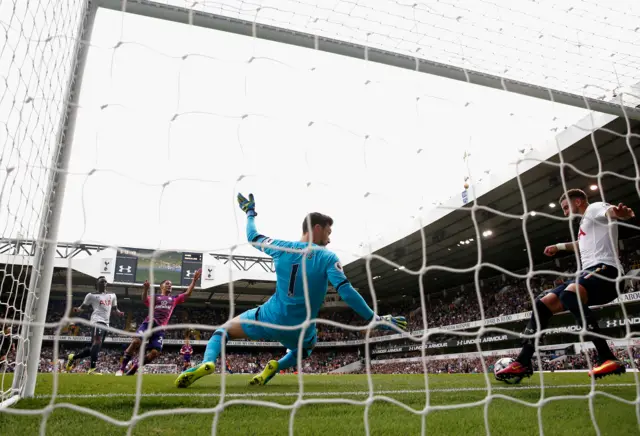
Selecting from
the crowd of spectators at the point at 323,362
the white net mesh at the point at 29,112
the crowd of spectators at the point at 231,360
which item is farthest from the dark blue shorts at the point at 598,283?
the crowd of spectators at the point at 231,360

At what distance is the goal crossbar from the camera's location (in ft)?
10.3

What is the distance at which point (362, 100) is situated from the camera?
3.33m

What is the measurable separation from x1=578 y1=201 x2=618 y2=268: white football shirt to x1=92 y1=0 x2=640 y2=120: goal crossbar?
101 centimetres

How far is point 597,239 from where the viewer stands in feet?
10.7

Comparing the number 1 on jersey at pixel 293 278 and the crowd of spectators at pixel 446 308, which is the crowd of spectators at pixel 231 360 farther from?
the number 1 on jersey at pixel 293 278

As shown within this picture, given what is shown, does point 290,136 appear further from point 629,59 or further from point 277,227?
point 629,59

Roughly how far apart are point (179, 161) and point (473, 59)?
285 centimetres

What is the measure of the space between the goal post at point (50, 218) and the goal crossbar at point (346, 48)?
335 millimetres

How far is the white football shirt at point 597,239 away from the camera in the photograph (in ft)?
10.5

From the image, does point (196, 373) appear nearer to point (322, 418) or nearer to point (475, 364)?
point (322, 418)

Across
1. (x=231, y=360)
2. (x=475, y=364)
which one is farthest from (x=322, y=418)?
(x=231, y=360)

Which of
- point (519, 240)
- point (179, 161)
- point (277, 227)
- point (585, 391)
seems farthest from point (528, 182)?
point (179, 161)

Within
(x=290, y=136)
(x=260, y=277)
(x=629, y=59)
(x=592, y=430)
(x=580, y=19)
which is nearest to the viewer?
(x=592, y=430)

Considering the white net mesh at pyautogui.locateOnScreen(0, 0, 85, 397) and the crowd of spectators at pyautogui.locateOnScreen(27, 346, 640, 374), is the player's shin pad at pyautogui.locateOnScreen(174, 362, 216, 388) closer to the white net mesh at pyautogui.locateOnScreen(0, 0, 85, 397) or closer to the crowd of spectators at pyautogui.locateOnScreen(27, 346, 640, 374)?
the white net mesh at pyautogui.locateOnScreen(0, 0, 85, 397)
